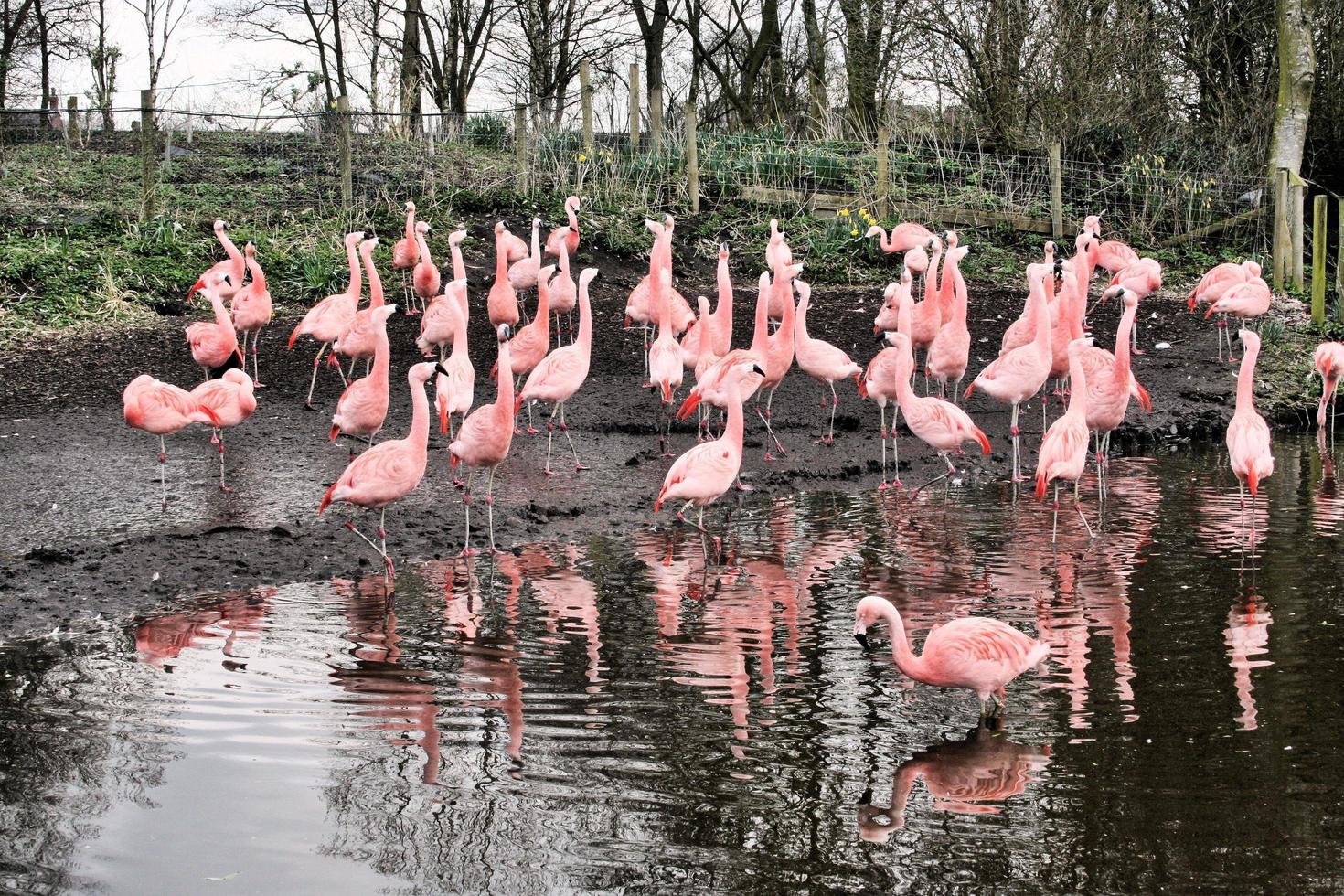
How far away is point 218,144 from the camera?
60.9ft

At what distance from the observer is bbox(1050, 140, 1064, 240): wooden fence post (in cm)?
1673

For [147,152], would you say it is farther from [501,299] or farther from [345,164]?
[501,299]

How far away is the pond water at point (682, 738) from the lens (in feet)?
12.3

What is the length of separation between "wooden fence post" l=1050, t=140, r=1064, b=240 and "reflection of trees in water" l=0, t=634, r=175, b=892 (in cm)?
1387

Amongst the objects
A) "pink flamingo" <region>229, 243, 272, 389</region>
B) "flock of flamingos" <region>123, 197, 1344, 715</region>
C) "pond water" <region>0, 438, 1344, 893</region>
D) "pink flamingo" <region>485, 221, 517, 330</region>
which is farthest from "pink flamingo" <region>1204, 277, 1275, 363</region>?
"pink flamingo" <region>229, 243, 272, 389</region>

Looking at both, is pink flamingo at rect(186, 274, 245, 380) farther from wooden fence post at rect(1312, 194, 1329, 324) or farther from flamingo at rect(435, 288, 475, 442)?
wooden fence post at rect(1312, 194, 1329, 324)

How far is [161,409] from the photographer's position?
8.10 m

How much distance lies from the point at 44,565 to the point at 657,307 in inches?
215

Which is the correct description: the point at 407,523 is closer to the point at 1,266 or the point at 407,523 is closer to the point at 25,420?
the point at 25,420

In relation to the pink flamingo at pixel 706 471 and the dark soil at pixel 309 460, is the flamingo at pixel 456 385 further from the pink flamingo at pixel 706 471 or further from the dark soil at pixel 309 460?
the pink flamingo at pixel 706 471

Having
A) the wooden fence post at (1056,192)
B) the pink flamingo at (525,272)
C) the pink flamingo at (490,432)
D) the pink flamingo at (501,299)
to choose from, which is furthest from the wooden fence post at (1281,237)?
the pink flamingo at (490,432)

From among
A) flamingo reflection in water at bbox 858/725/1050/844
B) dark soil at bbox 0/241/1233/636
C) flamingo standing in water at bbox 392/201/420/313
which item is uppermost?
flamingo standing in water at bbox 392/201/420/313

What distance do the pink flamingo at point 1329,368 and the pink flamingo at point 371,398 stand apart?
7.74m

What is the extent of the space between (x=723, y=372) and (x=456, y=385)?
182 centimetres
